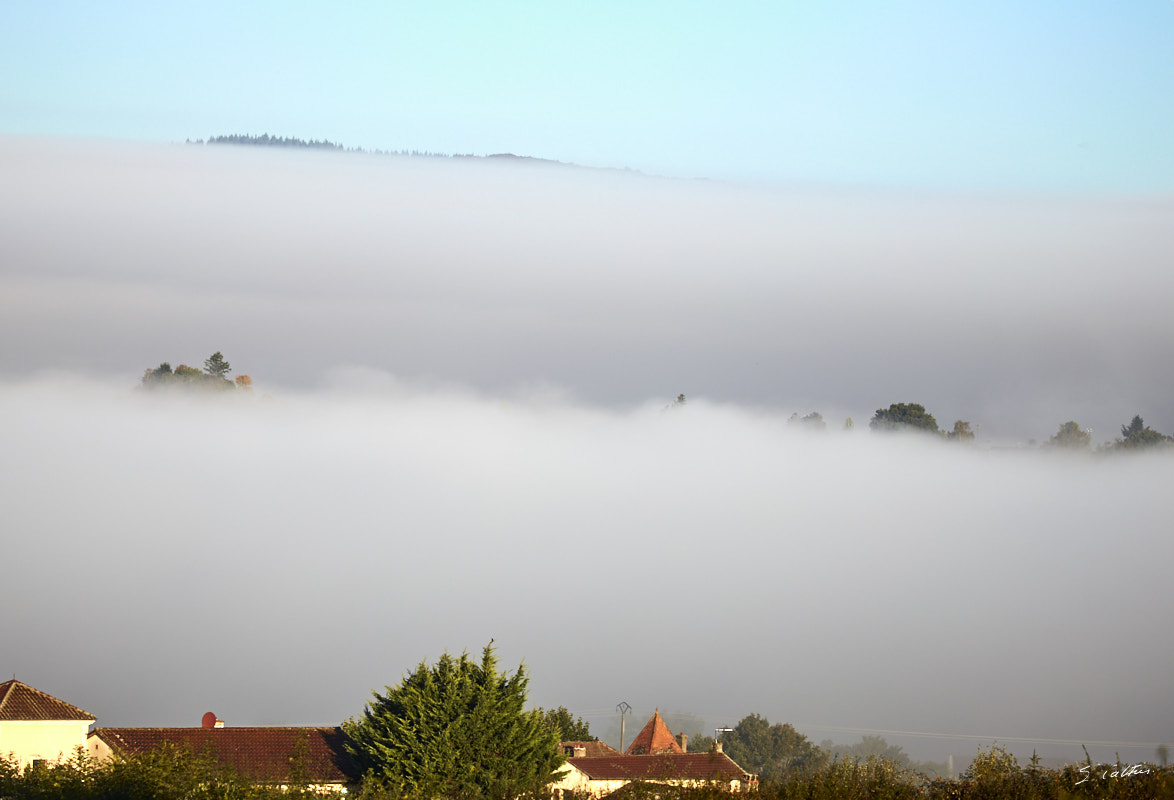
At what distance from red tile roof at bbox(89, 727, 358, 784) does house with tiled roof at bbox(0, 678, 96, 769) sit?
1.37 m

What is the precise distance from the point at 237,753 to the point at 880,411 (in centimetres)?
13282

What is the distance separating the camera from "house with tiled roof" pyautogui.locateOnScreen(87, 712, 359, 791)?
181ft

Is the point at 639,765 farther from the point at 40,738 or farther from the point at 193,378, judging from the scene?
the point at 193,378

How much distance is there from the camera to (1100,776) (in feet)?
104

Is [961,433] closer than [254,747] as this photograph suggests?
No

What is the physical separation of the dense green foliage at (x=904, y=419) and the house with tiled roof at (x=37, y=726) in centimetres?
13246

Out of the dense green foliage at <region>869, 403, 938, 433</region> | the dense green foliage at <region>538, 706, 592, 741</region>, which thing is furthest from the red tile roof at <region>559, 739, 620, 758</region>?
the dense green foliage at <region>869, 403, 938, 433</region>

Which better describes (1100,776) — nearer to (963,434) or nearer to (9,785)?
(9,785)

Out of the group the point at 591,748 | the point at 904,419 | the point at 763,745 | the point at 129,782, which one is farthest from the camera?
the point at 904,419

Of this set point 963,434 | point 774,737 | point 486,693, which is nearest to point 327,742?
point 486,693

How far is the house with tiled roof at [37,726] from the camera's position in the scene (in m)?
56.7

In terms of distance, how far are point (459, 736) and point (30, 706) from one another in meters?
19.8

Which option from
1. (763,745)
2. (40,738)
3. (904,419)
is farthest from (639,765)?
(904,419)

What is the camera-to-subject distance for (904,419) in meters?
174
